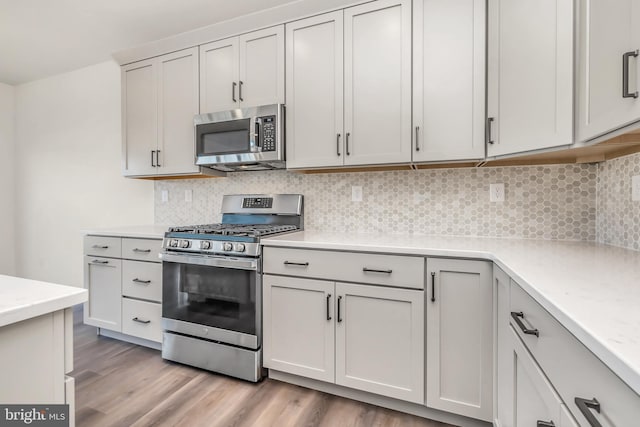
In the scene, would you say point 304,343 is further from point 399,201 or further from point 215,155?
point 215,155

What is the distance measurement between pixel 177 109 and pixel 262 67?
0.87 metres

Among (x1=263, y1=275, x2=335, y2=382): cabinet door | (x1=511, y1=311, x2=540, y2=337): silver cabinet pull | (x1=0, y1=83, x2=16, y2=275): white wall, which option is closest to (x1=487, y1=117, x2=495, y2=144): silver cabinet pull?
(x1=511, y1=311, x2=540, y2=337): silver cabinet pull

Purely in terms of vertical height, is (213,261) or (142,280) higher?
(213,261)

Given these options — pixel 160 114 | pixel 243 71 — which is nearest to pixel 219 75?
pixel 243 71

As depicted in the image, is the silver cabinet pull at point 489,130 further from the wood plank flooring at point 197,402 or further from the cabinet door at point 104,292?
the cabinet door at point 104,292

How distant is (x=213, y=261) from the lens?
2.06m

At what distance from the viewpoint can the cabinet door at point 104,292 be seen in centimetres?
256

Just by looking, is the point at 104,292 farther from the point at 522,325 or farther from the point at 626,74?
the point at 626,74

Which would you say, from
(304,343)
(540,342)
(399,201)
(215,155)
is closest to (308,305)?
(304,343)

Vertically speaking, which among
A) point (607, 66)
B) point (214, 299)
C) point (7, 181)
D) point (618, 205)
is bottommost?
point (214, 299)

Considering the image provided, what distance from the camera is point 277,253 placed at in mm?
1940

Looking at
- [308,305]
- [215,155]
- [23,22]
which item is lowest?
[308,305]

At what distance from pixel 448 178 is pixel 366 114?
709 mm

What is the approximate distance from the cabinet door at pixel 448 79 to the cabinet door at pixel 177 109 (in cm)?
174
